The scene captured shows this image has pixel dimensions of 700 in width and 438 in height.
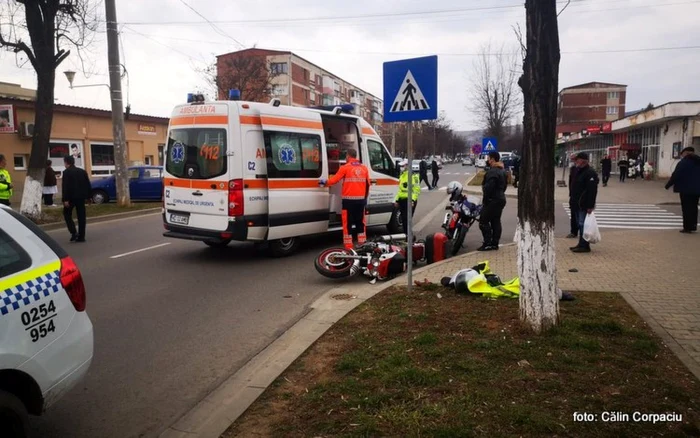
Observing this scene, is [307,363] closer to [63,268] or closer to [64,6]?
[63,268]

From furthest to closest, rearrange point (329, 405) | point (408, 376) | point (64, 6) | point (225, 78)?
point (225, 78)
point (64, 6)
point (408, 376)
point (329, 405)

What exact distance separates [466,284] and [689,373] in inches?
105

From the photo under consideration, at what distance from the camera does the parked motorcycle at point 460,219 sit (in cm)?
977

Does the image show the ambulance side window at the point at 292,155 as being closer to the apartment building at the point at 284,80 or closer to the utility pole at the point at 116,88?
the utility pole at the point at 116,88

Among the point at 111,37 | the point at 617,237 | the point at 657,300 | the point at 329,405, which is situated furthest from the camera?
the point at 111,37

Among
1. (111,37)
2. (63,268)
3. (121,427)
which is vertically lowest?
(121,427)

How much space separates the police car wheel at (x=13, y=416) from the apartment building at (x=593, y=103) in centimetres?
9618

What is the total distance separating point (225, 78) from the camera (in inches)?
1415

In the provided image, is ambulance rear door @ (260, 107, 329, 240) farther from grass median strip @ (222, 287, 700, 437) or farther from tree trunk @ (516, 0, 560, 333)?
tree trunk @ (516, 0, 560, 333)

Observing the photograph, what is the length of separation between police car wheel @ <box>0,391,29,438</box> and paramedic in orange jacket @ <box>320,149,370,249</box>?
6.85 meters

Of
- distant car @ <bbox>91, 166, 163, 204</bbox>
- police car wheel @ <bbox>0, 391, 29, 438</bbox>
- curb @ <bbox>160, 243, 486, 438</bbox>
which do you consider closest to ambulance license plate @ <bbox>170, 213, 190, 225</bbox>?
curb @ <bbox>160, 243, 486, 438</bbox>

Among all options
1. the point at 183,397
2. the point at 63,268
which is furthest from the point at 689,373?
the point at 63,268

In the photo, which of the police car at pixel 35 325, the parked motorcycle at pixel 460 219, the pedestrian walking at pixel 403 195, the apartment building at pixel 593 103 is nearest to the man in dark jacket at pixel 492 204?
the parked motorcycle at pixel 460 219

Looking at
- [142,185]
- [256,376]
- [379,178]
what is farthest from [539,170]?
[142,185]
